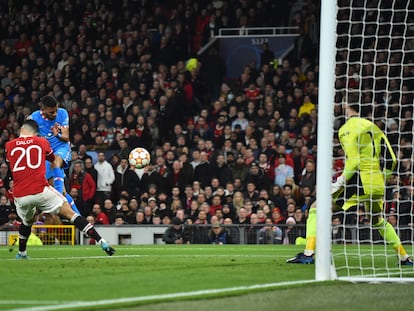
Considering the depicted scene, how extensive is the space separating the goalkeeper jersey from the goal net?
0.13 meters

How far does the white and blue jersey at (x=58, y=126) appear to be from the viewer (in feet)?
47.1

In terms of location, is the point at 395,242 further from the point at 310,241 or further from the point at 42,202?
the point at 42,202

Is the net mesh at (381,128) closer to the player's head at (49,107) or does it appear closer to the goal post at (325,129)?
the goal post at (325,129)

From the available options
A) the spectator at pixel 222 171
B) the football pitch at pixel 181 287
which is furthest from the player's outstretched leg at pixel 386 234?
the spectator at pixel 222 171

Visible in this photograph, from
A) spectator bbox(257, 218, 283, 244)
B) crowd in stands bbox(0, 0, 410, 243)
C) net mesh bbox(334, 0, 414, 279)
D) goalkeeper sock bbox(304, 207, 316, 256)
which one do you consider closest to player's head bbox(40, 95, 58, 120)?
net mesh bbox(334, 0, 414, 279)

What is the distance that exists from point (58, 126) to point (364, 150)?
433 cm

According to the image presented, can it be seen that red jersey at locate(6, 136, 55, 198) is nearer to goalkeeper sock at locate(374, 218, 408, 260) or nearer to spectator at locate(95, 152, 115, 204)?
goalkeeper sock at locate(374, 218, 408, 260)

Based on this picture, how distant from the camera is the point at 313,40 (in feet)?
87.9

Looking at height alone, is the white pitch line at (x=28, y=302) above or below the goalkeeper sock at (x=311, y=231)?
below

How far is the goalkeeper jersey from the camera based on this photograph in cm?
1205

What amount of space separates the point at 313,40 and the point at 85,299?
19523 millimetres

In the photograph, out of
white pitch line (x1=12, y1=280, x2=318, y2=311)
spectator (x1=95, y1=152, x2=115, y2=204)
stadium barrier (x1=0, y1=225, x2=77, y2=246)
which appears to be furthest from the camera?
spectator (x1=95, y1=152, x2=115, y2=204)

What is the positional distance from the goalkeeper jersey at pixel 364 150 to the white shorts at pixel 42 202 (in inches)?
133

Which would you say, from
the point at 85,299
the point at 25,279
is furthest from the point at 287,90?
the point at 85,299
